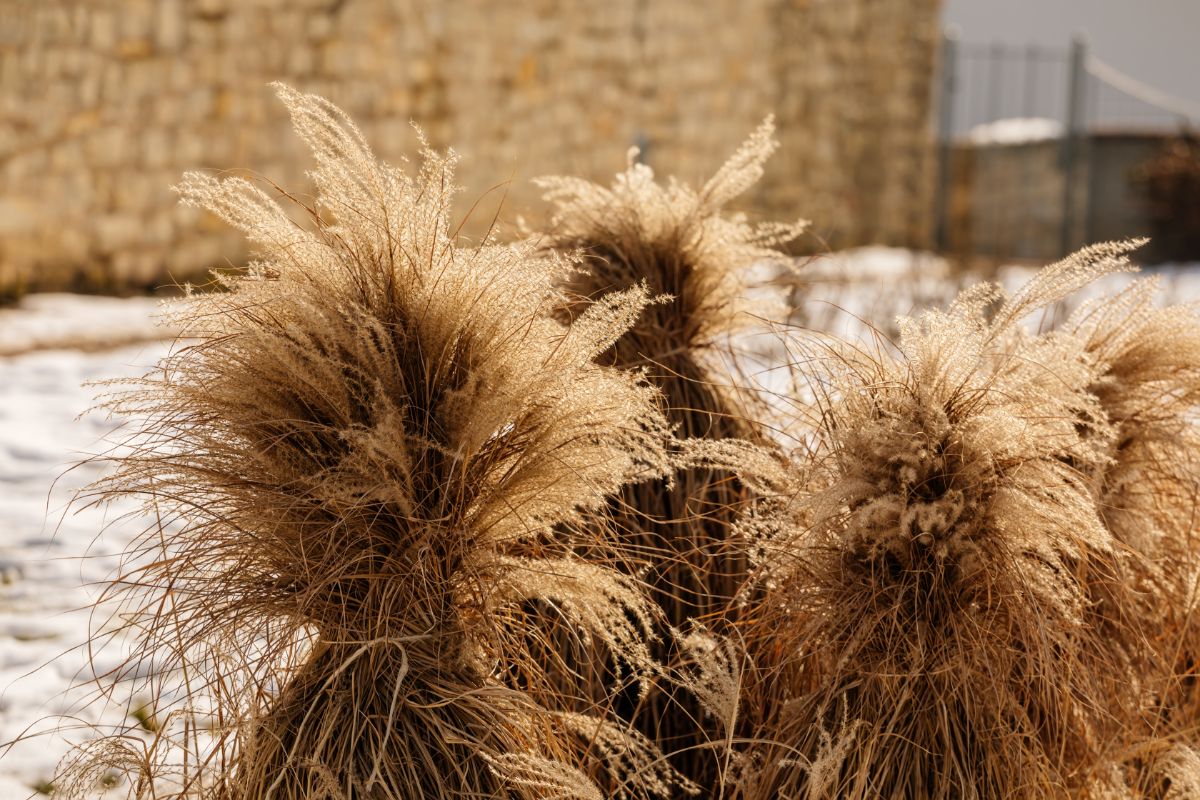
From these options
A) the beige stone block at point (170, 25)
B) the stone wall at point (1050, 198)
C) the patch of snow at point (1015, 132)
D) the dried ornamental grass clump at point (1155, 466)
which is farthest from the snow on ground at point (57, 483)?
the patch of snow at point (1015, 132)

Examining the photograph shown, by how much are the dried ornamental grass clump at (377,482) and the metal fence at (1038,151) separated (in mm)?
10531

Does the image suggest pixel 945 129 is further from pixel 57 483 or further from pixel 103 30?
pixel 57 483

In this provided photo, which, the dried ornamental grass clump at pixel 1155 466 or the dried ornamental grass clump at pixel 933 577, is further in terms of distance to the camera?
the dried ornamental grass clump at pixel 1155 466

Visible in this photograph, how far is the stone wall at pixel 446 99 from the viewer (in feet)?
22.2

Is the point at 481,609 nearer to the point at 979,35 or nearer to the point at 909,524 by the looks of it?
the point at 909,524

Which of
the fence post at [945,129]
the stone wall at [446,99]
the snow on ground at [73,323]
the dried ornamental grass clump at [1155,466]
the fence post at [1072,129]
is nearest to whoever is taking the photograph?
the dried ornamental grass clump at [1155,466]

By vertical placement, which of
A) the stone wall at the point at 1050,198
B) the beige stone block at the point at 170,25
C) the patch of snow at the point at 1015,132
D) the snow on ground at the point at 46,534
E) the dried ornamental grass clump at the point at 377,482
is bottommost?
the snow on ground at the point at 46,534

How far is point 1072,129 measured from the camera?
1158 centimetres

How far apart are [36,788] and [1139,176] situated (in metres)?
11.4

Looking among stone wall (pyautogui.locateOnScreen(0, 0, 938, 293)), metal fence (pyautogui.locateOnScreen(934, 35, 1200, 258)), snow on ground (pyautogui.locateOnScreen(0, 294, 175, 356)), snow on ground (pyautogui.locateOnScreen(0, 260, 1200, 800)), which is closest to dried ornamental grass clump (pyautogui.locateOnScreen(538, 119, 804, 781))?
snow on ground (pyautogui.locateOnScreen(0, 260, 1200, 800))

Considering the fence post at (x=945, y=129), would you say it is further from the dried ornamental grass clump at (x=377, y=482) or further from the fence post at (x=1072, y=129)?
the dried ornamental grass clump at (x=377, y=482)

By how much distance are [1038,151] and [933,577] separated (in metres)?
11.4

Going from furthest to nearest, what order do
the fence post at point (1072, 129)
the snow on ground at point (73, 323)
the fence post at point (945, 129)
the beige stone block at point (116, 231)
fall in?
the fence post at point (945, 129), the fence post at point (1072, 129), the beige stone block at point (116, 231), the snow on ground at point (73, 323)

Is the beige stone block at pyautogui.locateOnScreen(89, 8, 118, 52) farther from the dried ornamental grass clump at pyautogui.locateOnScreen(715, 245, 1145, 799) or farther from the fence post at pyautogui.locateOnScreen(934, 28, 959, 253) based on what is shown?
the fence post at pyautogui.locateOnScreen(934, 28, 959, 253)
